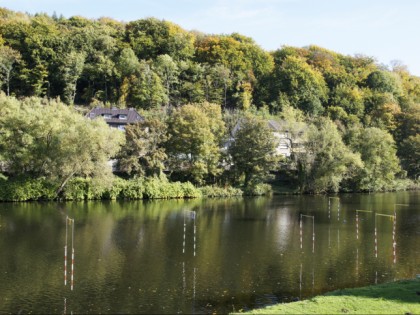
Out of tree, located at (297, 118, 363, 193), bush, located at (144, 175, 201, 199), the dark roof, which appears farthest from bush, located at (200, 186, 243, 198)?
the dark roof

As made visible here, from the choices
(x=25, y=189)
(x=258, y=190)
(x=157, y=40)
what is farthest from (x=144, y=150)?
(x=157, y=40)

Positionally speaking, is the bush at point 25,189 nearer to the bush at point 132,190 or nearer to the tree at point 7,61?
the bush at point 132,190

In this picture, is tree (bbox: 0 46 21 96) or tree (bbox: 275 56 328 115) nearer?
tree (bbox: 0 46 21 96)

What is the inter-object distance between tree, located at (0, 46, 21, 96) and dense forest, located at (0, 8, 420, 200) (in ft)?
0.91

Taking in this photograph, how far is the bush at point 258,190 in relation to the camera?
68062 mm

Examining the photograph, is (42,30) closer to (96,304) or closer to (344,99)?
(344,99)

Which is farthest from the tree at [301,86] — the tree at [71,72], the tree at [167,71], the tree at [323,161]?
the tree at [71,72]

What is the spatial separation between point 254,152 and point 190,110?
1147 centimetres

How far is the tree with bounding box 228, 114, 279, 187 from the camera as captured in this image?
6856 cm

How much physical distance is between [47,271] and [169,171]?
146 ft

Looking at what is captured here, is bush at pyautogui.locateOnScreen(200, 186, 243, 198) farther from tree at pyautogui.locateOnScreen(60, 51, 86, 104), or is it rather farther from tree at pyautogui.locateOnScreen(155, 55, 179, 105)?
tree at pyautogui.locateOnScreen(60, 51, 86, 104)

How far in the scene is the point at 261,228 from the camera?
38.8m

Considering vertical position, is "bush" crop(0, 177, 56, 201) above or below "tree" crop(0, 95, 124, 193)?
below

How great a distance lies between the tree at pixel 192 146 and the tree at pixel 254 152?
3309mm
